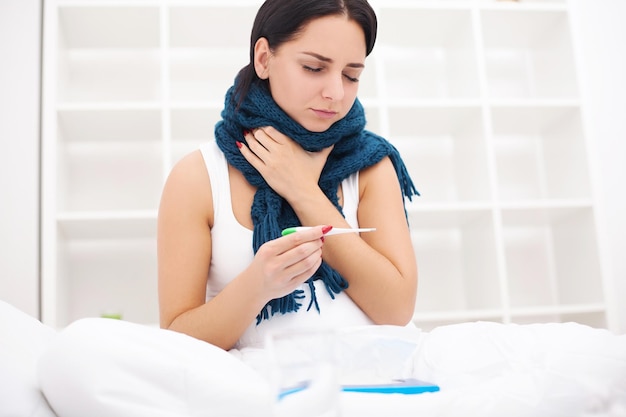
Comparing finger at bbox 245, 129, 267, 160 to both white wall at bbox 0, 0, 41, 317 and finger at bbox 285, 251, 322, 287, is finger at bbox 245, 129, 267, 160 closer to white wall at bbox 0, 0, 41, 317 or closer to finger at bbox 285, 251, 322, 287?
finger at bbox 285, 251, 322, 287

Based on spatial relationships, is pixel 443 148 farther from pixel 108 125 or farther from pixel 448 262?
pixel 108 125

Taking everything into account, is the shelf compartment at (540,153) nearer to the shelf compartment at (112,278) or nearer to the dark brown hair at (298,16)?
the dark brown hair at (298,16)

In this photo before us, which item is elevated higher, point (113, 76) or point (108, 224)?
point (113, 76)

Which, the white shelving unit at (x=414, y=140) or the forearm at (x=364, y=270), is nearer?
the forearm at (x=364, y=270)

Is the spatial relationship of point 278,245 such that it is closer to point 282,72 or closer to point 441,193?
point 282,72

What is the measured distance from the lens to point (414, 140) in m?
2.69

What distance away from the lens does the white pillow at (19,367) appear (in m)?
0.61

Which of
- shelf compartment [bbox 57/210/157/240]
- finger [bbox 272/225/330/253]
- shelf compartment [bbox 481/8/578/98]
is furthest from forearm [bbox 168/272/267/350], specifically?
shelf compartment [bbox 481/8/578/98]

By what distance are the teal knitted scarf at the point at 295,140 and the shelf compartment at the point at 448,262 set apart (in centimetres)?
120

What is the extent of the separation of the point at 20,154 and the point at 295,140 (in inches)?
56.1

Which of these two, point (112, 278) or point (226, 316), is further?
point (112, 278)

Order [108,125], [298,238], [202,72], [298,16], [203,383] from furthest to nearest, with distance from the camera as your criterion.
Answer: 1. [202,72]
2. [108,125]
3. [298,16]
4. [298,238]
5. [203,383]

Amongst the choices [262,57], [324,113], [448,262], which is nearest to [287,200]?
[324,113]

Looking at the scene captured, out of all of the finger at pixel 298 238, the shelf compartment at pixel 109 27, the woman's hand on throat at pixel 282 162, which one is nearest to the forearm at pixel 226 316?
the finger at pixel 298 238
